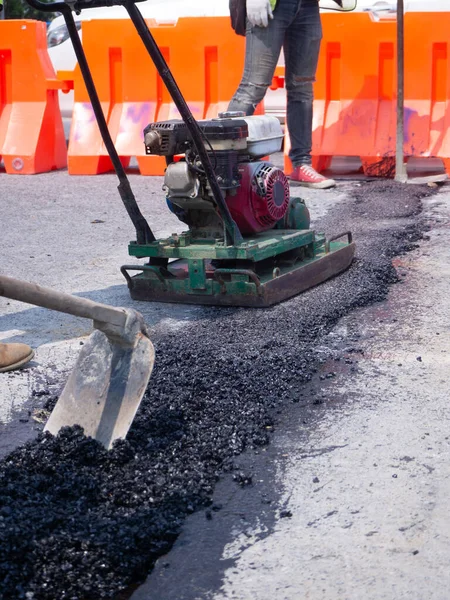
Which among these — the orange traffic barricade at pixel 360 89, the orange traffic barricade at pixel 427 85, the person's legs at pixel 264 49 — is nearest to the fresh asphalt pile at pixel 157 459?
the person's legs at pixel 264 49

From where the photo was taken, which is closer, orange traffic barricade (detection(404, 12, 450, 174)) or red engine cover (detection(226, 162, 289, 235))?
red engine cover (detection(226, 162, 289, 235))

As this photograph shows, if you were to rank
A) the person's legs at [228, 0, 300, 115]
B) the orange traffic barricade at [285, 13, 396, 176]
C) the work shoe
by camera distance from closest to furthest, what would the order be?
the work shoe, the person's legs at [228, 0, 300, 115], the orange traffic barricade at [285, 13, 396, 176]

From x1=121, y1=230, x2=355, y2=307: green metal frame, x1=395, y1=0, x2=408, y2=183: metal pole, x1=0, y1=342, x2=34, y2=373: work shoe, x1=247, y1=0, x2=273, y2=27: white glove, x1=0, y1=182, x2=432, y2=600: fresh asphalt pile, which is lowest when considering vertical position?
x1=0, y1=182, x2=432, y2=600: fresh asphalt pile

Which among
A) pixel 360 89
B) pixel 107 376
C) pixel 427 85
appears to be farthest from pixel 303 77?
pixel 107 376

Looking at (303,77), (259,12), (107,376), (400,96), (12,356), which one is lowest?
(12,356)

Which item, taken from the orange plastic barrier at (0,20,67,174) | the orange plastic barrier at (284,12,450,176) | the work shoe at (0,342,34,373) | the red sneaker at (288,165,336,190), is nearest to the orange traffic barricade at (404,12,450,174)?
the orange plastic barrier at (284,12,450,176)

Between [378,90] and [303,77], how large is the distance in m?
1.33

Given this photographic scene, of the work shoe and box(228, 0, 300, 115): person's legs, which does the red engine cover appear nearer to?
the work shoe

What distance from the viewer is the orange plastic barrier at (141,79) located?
9.07 m

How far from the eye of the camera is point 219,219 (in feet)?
16.6

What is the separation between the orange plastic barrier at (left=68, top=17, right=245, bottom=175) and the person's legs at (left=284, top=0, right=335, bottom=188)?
1.19m

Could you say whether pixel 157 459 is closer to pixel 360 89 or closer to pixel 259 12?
pixel 259 12

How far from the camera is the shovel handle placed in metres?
2.93

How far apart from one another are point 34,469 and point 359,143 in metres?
6.32
